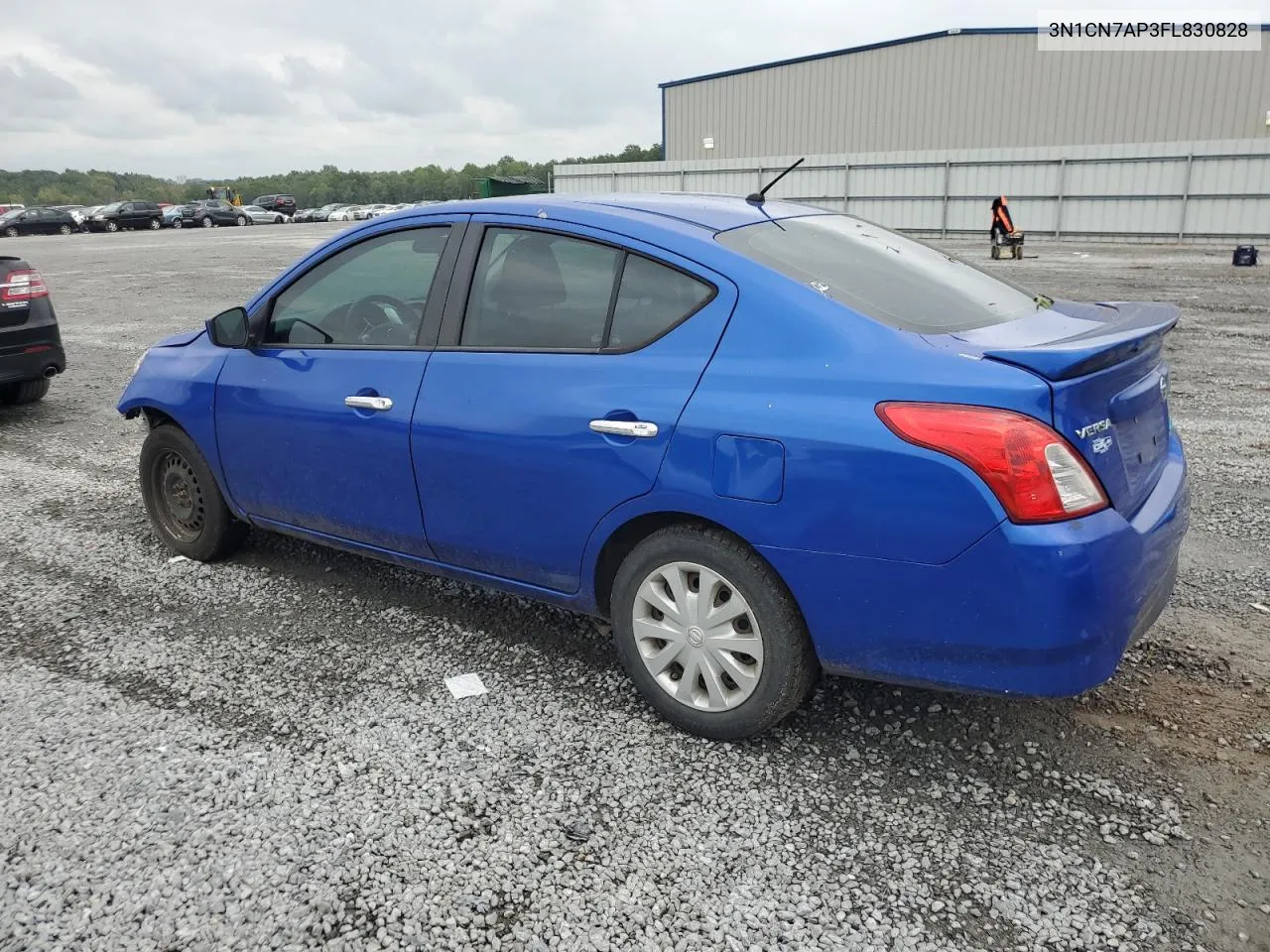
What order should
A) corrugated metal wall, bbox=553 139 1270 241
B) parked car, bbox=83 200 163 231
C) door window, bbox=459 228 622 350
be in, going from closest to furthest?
door window, bbox=459 228 622 350, corrugated metal wall, bbox=553 139 1270 241, parked car, bbox=83 200 163 231

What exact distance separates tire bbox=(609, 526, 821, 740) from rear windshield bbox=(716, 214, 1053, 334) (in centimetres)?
82

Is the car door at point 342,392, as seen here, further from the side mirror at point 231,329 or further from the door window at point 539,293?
the door window at point 539,293

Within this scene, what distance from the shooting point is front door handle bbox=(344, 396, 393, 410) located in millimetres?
3572

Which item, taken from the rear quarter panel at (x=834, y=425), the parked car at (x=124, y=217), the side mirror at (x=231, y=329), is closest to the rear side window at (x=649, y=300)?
the rear quarter panel at (x=834, y=425)

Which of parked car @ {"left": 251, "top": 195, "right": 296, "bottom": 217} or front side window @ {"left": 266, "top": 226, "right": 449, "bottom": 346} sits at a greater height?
parked car @ {"left": 251, "top": 195, "right": 296, "bottom": 217}

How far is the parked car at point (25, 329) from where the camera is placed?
24.4 ft

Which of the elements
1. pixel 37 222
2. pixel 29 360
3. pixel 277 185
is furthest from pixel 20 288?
pixel 277 185

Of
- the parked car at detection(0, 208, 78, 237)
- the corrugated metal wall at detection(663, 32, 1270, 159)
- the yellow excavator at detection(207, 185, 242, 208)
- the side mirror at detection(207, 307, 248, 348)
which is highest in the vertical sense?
the corrugated metal wall at detection(663, 32, 1270, 159)

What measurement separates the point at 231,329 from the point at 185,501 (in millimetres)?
1028

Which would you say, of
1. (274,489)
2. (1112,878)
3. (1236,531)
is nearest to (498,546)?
(274,489)

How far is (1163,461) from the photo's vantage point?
3031mm

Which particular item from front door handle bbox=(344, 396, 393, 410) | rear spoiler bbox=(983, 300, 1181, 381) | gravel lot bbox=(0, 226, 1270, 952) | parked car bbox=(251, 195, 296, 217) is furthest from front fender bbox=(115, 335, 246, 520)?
parked car bbox=(251, 195, 296, 217)

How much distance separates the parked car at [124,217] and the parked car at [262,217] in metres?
5.44

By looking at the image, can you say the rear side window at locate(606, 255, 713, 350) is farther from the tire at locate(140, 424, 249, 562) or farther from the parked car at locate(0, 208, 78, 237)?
the parked car at locate(0, 208, 78, 237)
